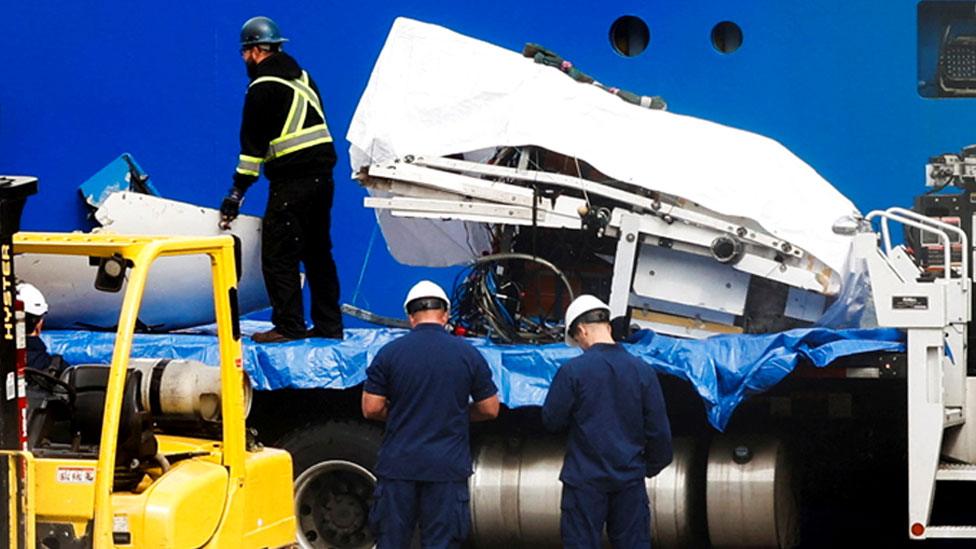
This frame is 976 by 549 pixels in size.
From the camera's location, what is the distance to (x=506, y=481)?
9883mm

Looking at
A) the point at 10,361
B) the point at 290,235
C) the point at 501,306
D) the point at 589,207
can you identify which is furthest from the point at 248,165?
the point at 10,361

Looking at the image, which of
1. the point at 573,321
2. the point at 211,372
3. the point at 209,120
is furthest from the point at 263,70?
the point at 211,372

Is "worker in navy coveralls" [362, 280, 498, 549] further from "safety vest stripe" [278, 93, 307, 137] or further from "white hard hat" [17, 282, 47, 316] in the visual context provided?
"safety vest stripe" [278, 93, 307, 137]

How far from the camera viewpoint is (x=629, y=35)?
12.0 m

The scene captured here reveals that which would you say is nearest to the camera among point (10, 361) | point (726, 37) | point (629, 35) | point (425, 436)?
point (10, 361)

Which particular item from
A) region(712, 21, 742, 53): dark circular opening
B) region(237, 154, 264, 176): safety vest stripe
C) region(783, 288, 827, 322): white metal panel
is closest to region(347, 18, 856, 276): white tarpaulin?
region(783, 288, 827, 322): white metal panel

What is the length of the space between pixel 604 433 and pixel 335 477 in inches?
87.5

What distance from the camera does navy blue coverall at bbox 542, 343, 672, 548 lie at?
844cm

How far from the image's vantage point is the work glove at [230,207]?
10.3 metres

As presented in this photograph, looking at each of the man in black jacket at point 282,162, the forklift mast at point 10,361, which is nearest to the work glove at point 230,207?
the man in black jacket at point 282,162

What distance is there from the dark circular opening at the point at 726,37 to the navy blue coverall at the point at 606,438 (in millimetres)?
3856

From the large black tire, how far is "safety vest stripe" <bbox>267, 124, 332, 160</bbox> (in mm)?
1553

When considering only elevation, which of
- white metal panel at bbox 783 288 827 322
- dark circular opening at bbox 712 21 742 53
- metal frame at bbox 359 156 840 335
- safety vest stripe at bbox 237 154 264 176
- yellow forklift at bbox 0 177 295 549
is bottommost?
yellow forklift at bbox 0 177 295 549

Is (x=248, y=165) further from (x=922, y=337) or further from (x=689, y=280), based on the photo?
(x=922, y=337)
